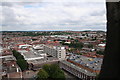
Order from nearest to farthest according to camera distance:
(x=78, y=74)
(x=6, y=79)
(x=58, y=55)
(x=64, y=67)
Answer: (x=6, y=79)
(x=78, y=74)
(x=64, y=67)
(x=58, y=55)

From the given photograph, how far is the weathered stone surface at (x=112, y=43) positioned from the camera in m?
0.33

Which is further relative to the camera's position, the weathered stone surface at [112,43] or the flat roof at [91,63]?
the flat roof at [91,63]

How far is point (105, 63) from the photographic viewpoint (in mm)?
354

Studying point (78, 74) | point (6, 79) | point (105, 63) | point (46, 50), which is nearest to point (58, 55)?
point (46, 50)

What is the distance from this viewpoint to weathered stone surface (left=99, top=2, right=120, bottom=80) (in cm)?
33

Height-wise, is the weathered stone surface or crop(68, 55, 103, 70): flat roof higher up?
the weathered stone surface

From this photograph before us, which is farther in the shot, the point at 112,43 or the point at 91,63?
the point at 91,63

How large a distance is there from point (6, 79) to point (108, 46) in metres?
3.36

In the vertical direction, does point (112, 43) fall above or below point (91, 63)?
above

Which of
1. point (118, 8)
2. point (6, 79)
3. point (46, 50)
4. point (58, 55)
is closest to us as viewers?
point (118, 8)

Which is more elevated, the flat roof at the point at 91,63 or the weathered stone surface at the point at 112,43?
the weathered stone surface at the point at 112,43

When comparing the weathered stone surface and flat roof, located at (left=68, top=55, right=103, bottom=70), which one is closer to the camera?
the weathered stone surface

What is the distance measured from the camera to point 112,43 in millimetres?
343

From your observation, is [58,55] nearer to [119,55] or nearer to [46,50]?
[46,50]
